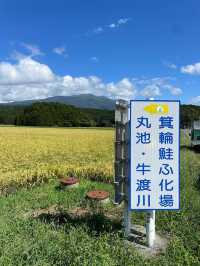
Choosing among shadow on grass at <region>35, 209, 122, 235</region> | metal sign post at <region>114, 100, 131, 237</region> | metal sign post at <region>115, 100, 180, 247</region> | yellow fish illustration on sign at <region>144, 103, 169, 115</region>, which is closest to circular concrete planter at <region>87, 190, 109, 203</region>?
shadow on grass at <region>35, 209, 122, 235</region>

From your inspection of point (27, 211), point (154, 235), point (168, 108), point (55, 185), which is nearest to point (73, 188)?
point (55, 185)

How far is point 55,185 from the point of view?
9.51 meters

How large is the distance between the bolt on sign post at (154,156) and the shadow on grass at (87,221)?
0.84m

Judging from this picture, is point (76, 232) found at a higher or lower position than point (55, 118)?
lower

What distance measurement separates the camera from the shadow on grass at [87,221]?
5535 millimetres

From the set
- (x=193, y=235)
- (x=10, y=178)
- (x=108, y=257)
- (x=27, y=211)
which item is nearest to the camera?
(x=108, y=257)

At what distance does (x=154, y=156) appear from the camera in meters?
4.92

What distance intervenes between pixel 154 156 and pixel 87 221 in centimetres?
173

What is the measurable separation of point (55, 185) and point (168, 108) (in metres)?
5.31

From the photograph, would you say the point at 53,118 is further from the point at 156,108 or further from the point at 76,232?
the point at 156,108

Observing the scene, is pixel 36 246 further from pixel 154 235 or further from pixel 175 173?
pixel 175 173

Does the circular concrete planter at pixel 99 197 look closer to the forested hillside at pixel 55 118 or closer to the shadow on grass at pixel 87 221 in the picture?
the shadow on grass at pixel 87 221

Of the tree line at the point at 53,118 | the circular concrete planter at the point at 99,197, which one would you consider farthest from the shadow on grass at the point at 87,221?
the tree line at the point at 53,118

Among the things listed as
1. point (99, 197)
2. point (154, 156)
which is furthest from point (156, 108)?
point (99, 197)
